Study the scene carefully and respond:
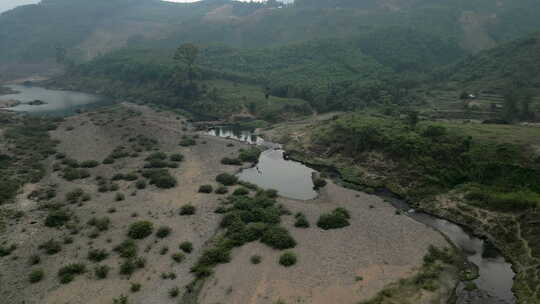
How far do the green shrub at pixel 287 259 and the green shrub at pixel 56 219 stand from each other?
32134 mm

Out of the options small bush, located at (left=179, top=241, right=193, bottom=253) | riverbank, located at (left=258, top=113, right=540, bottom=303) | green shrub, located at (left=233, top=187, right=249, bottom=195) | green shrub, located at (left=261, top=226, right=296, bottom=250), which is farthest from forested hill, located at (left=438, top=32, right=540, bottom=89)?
small bush, located at (left=179, top=241, right=193, bottom=253)

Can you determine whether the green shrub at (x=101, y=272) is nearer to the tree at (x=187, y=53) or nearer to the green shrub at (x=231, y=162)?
the green shrub at (x=231, y=162)

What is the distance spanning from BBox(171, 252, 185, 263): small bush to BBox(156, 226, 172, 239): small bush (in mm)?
5293

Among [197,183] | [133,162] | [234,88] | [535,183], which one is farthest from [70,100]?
[535,183]

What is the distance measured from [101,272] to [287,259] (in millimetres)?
21316

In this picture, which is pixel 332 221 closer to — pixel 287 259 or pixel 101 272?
pixel 287 259

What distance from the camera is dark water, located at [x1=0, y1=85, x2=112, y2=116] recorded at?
15075 centimetres

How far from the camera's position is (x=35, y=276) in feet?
138

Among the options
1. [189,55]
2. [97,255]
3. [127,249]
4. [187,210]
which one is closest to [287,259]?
[127,249]

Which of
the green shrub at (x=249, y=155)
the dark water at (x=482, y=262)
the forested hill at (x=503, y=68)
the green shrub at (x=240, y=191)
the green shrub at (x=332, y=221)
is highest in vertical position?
the forested hill at (x=503, y=68)

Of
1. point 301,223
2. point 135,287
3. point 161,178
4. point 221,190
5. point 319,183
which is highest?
point 161,178

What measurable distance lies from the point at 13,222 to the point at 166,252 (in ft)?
80.7

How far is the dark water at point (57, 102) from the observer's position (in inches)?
5935

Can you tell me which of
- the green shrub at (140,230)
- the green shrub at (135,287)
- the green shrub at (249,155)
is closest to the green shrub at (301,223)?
the green shrub at (140,230)
